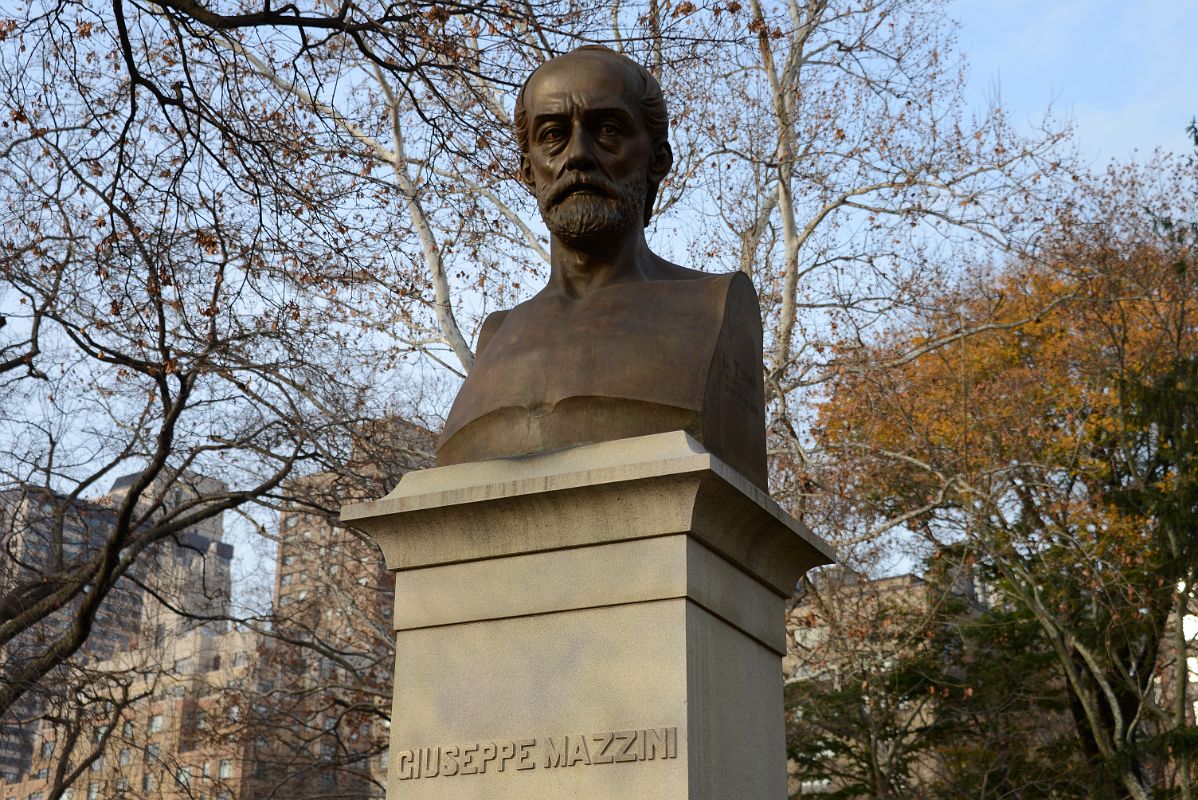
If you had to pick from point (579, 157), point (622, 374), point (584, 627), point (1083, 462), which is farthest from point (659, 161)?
point (1083, 462)

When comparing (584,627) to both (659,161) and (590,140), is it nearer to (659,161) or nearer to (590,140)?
(590,140)

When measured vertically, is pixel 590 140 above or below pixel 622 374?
above

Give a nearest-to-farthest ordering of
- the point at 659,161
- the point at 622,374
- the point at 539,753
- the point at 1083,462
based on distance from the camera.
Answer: the point at 539,753, the point at 622,374, the point at 659,161, the point at 1083,462

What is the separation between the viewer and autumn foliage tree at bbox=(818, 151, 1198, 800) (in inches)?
668

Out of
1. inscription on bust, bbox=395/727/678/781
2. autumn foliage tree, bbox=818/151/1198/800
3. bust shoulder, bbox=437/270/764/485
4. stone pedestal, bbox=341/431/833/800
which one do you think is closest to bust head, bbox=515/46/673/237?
bust shoulder, bbox=437/270/764/485

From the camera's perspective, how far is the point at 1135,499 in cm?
1964

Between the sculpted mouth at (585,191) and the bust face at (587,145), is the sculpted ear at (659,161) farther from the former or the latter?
the sculpted mouth at (585,191)

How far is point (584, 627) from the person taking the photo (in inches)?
177

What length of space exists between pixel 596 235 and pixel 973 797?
15615mm

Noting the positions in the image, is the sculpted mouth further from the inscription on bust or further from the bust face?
the inscription on bust

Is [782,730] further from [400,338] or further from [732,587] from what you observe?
[400,338]

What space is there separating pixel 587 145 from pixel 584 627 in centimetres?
182

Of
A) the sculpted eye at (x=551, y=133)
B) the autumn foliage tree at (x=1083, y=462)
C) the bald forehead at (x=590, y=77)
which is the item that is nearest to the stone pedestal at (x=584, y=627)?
the sculpted eye at (x=551, y=133)

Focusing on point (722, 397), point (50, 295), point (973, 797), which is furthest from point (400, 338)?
point (722, 397)
